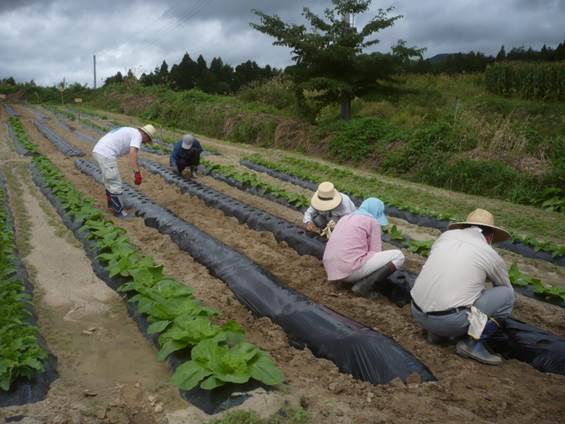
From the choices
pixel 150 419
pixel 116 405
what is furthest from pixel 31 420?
pixel 150 419

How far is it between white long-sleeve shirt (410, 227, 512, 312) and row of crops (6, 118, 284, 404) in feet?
4.62

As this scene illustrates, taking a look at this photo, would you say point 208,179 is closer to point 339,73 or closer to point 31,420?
point 339,73

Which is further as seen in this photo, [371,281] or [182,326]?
[371,281]

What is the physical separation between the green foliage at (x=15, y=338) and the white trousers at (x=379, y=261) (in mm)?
2706

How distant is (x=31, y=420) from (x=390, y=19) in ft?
46.4

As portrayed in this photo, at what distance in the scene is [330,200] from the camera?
5641mm

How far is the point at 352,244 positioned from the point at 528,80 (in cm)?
1661

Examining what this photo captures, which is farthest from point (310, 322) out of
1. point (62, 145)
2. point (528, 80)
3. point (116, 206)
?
point (528, 80)

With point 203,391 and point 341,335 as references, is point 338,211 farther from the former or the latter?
point 203,391

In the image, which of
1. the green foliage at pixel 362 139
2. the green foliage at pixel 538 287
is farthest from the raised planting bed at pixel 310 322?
the green foliage at pixel 362 139

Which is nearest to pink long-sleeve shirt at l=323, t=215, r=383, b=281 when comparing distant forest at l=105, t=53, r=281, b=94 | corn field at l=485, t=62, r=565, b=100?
corn field at l=485, t=62, r=565, b=100

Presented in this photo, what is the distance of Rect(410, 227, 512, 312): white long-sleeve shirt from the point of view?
363 centimetres

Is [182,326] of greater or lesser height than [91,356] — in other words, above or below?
above

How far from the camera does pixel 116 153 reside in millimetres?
7512
